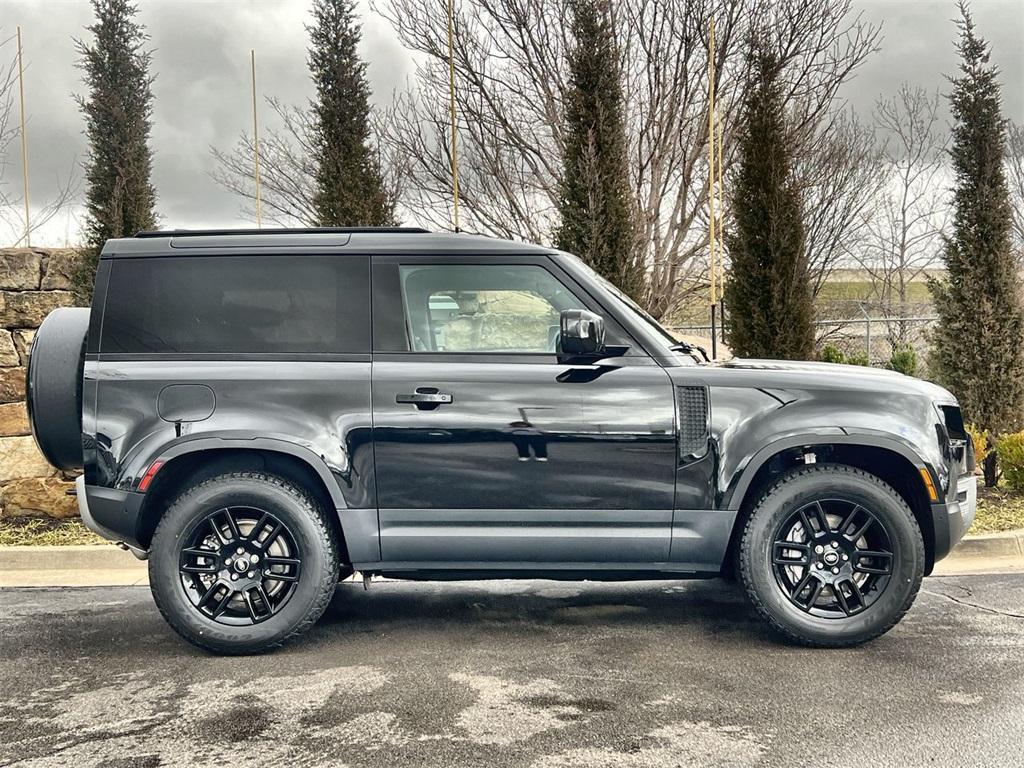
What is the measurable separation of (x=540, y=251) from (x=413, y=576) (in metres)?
1.82

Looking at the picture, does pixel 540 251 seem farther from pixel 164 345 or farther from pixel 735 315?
pixel 735 315

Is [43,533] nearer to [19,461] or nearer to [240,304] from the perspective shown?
[19,461]

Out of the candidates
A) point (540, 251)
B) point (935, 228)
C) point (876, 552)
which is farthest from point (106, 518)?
point (935, 228)

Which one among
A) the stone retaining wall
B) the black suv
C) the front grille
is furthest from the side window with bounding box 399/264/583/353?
the stone retaining wall

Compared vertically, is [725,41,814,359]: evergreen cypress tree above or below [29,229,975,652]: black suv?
above

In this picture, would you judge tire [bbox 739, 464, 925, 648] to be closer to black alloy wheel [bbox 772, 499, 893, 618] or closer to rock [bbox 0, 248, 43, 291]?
black alloy wheel [bbox 772, 499, 893, 618]

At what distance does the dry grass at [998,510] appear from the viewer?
7430 mm

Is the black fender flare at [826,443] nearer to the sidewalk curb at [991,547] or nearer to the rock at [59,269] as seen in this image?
the sidewalk curb at [991,547]

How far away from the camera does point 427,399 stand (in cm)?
458

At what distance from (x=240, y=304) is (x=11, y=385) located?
4746 millimetres

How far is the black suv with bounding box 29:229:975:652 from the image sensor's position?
457 cm

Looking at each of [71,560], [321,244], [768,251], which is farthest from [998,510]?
[71,560]

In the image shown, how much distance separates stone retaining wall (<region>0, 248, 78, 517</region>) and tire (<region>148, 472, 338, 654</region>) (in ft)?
13.7

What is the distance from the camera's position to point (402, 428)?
4.58 metres
